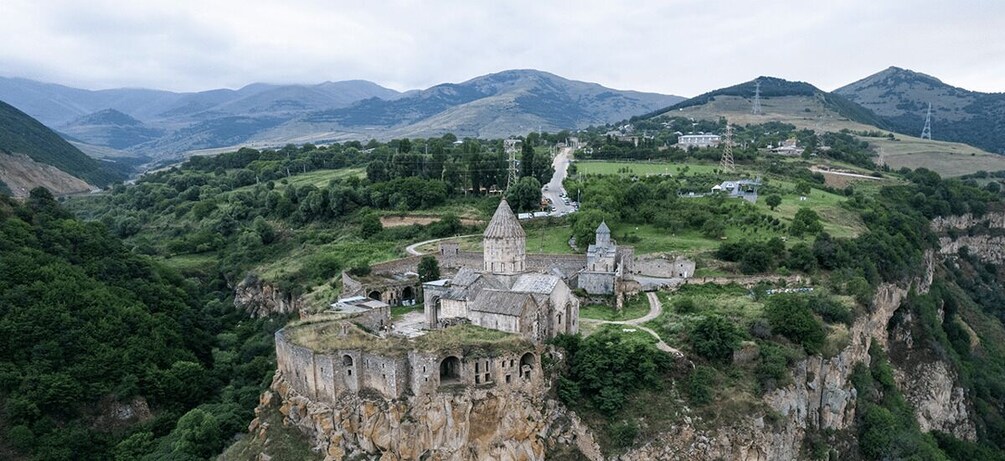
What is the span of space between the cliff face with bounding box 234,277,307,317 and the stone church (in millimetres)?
17682

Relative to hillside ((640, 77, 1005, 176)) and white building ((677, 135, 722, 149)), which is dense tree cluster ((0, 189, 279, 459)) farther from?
hillside ((640, 77, 1005, 176))

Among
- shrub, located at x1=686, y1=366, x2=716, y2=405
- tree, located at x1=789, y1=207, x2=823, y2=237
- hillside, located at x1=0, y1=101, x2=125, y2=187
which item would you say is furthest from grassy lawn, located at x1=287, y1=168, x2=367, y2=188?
shrub, located at x1=686, y1=366, x2=716, y2=405

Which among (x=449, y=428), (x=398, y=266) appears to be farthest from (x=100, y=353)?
(x=449, y=428)

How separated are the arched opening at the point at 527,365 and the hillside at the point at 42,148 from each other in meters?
116

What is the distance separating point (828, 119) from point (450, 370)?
158206 millimetres

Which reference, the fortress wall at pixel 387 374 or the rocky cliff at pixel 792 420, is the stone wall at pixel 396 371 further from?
the rocky cliff at pixel 792 420

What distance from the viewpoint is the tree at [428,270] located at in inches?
1941

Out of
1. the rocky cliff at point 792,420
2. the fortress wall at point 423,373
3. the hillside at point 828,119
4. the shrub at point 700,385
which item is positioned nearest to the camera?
the fortress wall at point 423,373

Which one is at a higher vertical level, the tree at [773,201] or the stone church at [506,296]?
the tree at [773,201]

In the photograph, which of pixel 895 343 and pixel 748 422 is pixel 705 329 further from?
pixel 895 343

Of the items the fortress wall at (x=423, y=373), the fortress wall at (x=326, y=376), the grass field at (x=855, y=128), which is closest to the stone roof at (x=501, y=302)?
the fortress wall at (x=423, y=373)

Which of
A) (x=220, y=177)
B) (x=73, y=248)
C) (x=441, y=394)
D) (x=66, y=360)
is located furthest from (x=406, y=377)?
(x=220, y=177)

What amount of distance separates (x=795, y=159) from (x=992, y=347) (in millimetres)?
41766

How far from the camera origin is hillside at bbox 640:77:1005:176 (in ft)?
433
